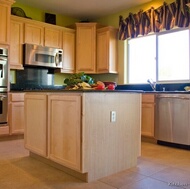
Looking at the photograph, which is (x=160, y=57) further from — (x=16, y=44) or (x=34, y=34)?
(x=16, y=44)

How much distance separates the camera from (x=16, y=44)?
14.7 ft

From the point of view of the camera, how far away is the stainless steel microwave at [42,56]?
15.0 ft

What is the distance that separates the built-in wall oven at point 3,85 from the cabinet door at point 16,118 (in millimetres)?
113

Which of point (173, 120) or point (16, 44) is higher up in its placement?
point (16, 44)

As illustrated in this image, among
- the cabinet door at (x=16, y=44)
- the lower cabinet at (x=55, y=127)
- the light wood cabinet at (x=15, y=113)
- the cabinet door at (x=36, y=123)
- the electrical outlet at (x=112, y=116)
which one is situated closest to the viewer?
the lower cabinet at (x=55, y=127)

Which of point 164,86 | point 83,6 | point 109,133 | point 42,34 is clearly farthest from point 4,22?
point 164,86

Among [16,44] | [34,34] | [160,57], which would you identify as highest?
[34,34]

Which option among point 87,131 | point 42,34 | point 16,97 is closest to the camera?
point 87,131

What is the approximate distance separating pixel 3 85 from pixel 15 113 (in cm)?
55

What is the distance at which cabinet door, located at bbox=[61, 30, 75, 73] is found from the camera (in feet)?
17.3

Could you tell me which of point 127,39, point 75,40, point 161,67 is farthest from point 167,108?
point 75,40

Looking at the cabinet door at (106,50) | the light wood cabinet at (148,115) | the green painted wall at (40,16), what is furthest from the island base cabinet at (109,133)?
the green painted wall at (40,16)

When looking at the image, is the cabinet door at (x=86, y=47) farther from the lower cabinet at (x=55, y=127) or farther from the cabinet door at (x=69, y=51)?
the lower cabinet at (x=55, y=127)

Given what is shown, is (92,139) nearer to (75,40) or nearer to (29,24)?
(29,24)
